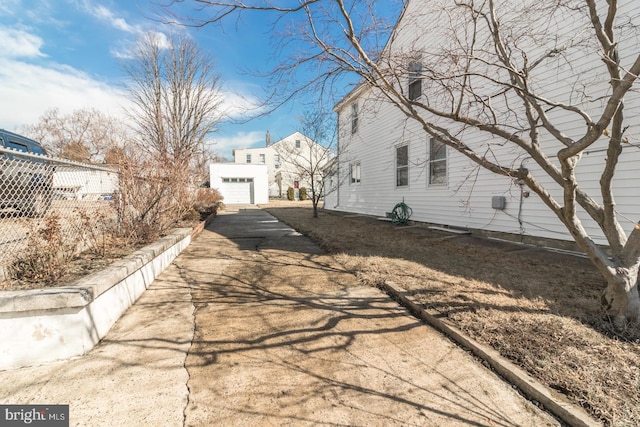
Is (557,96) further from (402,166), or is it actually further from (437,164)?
(402,166)

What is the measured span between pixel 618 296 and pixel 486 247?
3464mm

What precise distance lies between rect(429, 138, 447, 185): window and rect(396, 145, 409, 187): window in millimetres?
1244

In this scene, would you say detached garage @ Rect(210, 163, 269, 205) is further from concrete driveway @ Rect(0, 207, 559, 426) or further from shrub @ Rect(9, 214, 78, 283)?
shrub @ Rect(9, 214, 78, 283)

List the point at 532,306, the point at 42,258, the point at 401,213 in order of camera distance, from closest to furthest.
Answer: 1. the point at 42,258
2. the point at 532,306
3. the point at 401,213

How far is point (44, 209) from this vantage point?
10.9 ft

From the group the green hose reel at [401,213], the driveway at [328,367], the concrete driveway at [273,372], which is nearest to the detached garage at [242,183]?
the green hose reel at [401,213]

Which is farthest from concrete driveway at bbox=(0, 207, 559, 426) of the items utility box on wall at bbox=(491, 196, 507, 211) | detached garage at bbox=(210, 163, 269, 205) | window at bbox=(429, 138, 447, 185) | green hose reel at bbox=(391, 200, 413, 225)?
detached garage at bbox=(210, 163, 269, 205)

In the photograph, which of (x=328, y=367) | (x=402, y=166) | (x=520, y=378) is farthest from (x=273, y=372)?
(x=402, y=166)

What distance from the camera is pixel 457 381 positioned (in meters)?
2.07

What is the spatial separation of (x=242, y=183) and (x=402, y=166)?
20.1m

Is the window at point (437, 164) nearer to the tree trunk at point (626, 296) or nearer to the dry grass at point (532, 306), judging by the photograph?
the dry grass at point (532, 306)

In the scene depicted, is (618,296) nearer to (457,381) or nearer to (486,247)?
(457,381)

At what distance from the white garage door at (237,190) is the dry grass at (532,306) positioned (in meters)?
22.7

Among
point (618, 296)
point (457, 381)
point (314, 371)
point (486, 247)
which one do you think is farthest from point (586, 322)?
point (486, 247)
